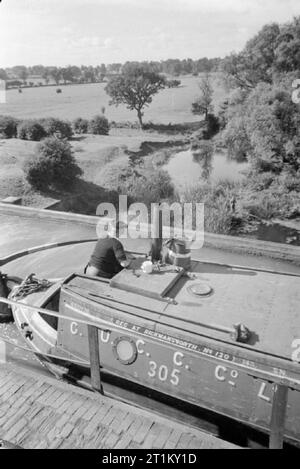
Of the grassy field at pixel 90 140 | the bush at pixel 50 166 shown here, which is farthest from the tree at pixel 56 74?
the bush at pixel 50 166

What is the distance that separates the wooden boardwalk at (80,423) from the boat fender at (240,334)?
126cm

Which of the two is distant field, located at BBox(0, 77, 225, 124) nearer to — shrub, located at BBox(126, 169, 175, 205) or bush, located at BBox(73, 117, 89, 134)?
bush, located at BBox(73, 117, 89, 134)

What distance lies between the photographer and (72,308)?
6289mm

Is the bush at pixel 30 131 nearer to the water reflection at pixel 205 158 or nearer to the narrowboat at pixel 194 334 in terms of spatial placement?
the water reflection at pixel 205 158

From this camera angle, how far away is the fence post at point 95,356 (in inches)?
214

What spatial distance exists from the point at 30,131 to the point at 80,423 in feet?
100

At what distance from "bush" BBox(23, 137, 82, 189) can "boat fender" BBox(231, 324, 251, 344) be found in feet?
64.4

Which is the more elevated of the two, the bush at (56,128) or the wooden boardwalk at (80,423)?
the bush at (56,128)

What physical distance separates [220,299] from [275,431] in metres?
1.92

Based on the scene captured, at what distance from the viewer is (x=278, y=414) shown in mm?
4438

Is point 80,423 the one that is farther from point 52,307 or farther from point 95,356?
point 52,307

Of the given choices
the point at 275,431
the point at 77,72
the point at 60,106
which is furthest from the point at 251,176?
the point at 77,72

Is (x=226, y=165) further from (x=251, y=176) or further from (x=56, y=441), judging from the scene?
(x=56, y=441)

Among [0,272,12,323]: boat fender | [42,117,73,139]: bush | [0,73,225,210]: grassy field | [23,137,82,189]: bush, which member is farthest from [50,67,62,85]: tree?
[0,272,12,323]: boat fender
